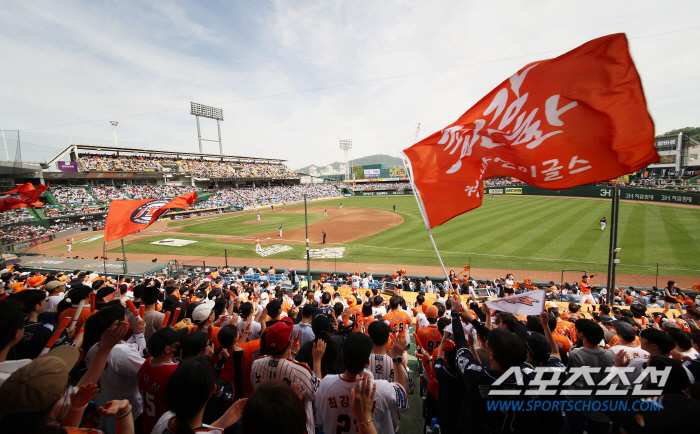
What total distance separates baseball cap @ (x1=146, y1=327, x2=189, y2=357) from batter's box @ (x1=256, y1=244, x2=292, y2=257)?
2105cm

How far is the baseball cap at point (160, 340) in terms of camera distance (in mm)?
3066

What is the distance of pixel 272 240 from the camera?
2852 centimetres

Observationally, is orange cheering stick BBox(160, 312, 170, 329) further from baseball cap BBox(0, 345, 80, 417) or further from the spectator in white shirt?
the spectator in white shirt

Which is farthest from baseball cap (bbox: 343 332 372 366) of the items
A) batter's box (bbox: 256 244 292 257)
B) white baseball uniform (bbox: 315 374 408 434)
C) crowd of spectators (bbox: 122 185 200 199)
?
crowd of spectators (bbox: 122 185 200 199)

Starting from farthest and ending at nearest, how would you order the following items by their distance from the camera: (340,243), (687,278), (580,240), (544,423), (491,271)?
(340,243) → (580,240) → (491,271) → (687,278) → (544,423)

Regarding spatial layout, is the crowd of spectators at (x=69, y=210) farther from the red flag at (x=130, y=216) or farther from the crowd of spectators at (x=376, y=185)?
the crowd of spectators at (x=376, y=185)

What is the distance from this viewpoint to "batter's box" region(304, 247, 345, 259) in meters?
22.8

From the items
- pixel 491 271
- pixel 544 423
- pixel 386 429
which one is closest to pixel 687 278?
pixel 491 271

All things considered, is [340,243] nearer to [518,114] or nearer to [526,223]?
[526,223]

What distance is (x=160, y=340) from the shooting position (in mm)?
3100

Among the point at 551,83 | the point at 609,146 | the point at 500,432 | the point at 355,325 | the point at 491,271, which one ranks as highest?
the point at 551,83

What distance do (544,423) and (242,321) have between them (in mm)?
4667

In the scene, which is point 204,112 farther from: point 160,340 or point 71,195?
point 160,340

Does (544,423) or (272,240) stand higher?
(544,423)
